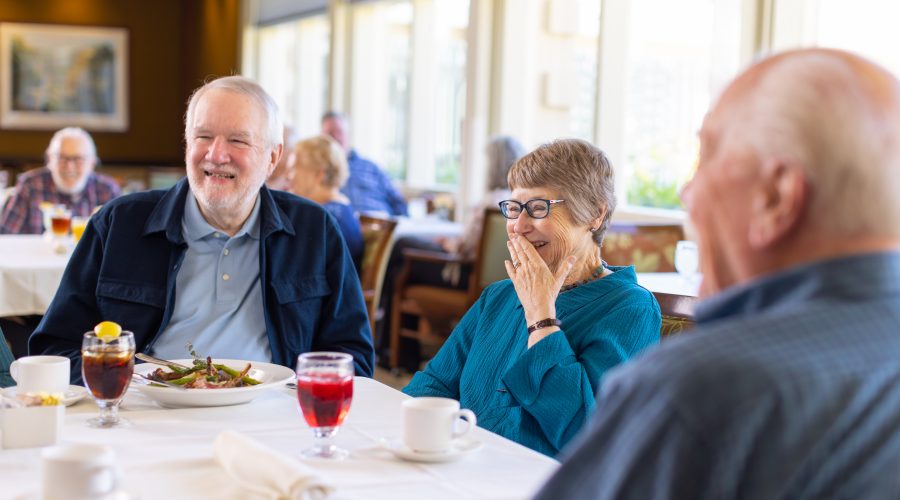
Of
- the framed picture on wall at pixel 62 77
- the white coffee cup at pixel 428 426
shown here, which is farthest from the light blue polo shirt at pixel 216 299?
the framed picture on wall at pixel 62 77

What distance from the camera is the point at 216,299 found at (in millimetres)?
2451

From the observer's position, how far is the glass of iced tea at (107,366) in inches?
64.4

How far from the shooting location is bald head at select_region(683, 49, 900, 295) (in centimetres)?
89

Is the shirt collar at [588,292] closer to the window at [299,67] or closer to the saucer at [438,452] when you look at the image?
the saucer at [438,452]

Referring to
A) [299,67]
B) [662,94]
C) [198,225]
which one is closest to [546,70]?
[662,94]

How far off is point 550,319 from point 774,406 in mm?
1212

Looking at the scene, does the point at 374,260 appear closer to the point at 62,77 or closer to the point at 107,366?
the point at 107,366

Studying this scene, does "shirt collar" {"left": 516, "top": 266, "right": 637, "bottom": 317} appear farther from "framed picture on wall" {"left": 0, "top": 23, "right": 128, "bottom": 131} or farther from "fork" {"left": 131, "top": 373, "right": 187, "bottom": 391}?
"framed picture on wall" {"left": 0, "top": 23, "right": 128, "bottom": 131}

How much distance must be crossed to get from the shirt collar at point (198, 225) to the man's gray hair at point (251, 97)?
19 centimetres

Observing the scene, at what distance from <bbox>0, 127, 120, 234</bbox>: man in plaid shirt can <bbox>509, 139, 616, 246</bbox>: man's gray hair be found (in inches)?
158

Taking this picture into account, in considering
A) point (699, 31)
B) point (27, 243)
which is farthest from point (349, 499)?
point (699, 31)

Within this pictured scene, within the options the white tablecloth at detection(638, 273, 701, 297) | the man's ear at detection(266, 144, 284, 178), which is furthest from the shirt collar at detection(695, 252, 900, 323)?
the white tablecloth at detection(638, 273, 701, 297)

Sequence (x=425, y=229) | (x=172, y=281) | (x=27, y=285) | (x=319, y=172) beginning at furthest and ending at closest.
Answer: (x=425, y=229) < (x=319, y=172) < (x=27, y=285) < (x=172, y=281)

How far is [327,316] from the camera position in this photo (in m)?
2.54
